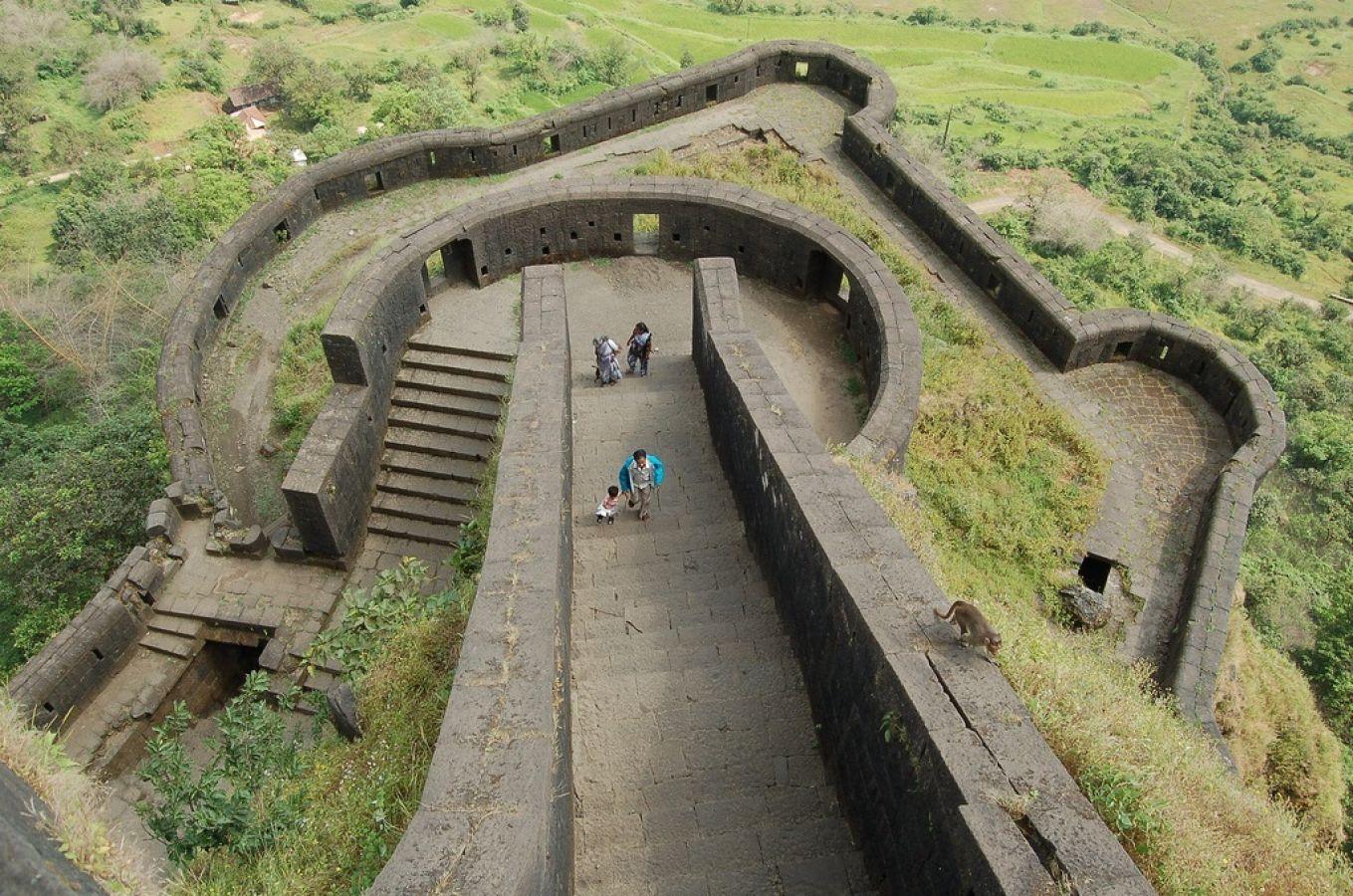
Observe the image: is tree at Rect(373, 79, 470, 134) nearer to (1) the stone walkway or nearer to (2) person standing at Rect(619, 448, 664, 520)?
(1) the stone walkway

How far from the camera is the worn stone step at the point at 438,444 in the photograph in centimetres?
1038

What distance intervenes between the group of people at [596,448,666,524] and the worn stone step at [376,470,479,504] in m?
3.41

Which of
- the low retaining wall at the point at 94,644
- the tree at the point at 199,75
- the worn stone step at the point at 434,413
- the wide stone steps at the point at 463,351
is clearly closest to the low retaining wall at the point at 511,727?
the worn stone step at the point at 434,413

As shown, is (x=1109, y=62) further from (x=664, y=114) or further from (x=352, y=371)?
(x=352, y=371)

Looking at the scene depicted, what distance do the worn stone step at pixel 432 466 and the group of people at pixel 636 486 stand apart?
339 cm

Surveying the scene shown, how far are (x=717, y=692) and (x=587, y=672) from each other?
908 mm

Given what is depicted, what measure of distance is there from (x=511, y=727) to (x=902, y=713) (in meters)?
1.94

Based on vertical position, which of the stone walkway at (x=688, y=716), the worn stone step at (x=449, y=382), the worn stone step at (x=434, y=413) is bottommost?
the worn stone step at (x=434, y=413)

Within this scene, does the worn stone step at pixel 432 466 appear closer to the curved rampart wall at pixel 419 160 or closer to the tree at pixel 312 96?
the curved rampart wall at pixel 419 160

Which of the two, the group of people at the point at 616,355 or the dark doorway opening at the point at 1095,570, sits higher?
the group of people at the point at 616,355

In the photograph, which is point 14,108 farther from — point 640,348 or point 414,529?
point 640,348

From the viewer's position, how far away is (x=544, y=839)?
389 cm

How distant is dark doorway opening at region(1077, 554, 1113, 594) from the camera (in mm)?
9945

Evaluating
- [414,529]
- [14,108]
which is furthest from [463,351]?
[14,108]
